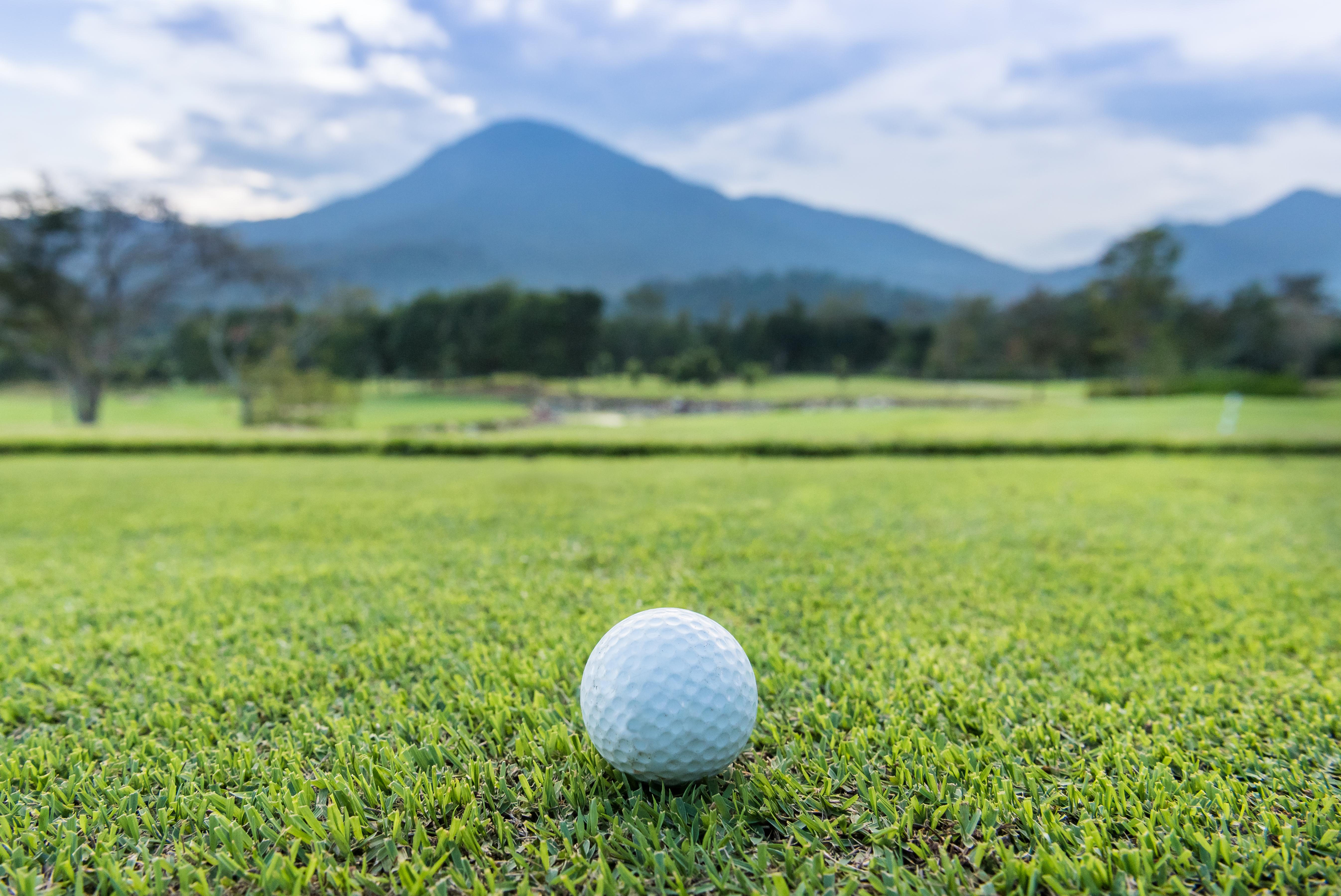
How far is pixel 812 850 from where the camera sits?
A: 1419 millimetres

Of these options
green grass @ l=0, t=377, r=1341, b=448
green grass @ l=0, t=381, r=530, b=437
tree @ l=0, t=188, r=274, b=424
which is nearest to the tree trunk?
tree @ l=0, t=188, r=274, b=424

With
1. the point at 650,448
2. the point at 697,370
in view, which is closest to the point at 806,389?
the point at 697,370

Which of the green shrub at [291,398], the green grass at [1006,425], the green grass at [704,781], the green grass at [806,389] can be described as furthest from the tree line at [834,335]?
the green grass at [704,781]

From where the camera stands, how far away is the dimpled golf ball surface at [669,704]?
1.56 m

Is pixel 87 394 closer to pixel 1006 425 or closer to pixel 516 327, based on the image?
pixel 516 327

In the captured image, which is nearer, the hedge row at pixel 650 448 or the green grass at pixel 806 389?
the hedge row at pixel 650 448

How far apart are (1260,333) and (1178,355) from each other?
16.1m

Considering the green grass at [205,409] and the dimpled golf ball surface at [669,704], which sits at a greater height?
the dimpled golf ball surface at [669,704]

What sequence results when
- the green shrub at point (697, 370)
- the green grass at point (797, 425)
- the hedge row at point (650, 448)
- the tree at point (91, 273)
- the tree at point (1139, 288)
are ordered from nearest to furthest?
the hedge row at point (650, 448) → the green grass at point (797, 425) → the tree at point (91, 273) → the tree at point (1139, 288) → the green shrub at point (697, 370)

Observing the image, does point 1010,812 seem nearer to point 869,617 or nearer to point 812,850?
point 812,850

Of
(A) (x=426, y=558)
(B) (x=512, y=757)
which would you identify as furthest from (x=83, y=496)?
(B) (x=512, y=757)

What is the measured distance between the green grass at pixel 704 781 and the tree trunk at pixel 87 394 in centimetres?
2747

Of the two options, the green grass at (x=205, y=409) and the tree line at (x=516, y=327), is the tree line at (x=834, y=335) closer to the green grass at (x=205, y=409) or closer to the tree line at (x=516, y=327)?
the tree line at (x=516, y=327)

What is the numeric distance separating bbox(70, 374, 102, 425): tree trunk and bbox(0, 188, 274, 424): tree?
34mm
